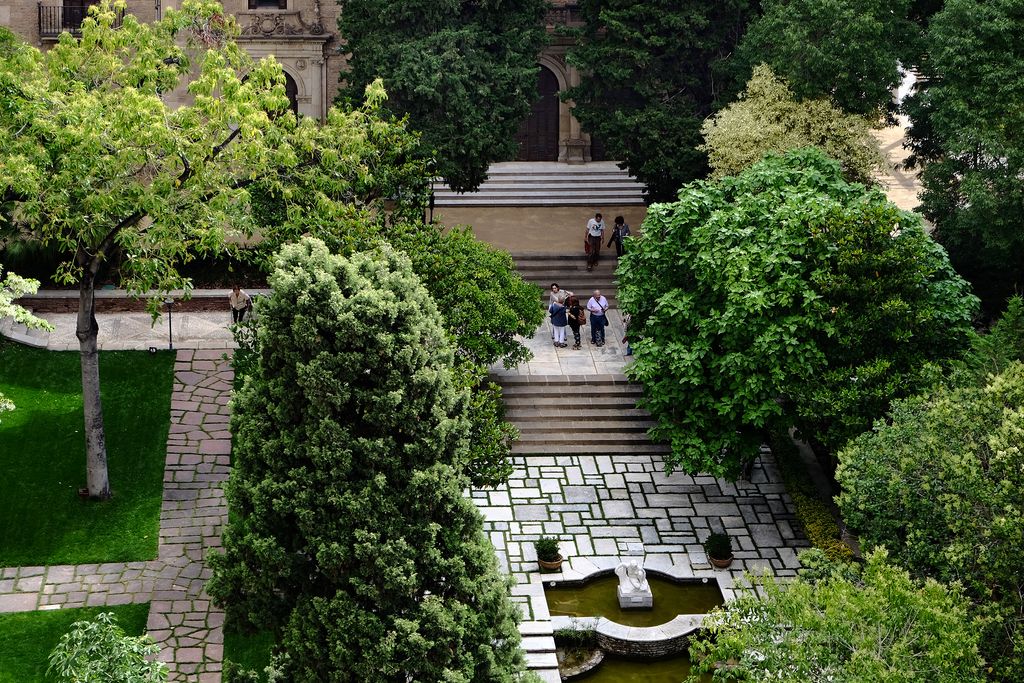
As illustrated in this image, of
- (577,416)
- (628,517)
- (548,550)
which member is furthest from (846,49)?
(548,550)

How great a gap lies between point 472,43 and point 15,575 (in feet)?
60.9

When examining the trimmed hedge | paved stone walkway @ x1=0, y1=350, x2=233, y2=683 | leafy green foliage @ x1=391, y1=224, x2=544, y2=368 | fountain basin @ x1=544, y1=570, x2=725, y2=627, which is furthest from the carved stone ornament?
fountain basin @ x1=544, y1=570, x2=725, y2=627

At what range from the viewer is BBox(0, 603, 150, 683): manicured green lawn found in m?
25.4

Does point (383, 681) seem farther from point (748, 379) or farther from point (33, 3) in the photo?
point (33, 3)

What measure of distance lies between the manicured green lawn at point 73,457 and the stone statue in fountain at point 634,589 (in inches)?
360

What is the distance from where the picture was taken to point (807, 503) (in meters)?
31.5

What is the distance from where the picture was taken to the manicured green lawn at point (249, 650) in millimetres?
26109

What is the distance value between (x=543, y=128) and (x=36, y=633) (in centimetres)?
2618

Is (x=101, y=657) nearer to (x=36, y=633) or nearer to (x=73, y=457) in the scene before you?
(x=36, y=633)

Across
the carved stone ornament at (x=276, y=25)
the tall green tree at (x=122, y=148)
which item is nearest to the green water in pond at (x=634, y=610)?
the tall green tree at (x=122, y=148)

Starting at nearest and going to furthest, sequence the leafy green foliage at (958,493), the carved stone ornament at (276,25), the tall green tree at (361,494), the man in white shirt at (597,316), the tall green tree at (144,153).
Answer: the tall green tree at (361,494), the leafy green foliage at (958,493), the tall green tree at (144,153), the man in white shirt at (597,316), the carved stone ornament at (276,25)

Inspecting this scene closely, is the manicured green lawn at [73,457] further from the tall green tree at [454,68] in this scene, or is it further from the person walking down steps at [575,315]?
the person walking down steps at [575,315]

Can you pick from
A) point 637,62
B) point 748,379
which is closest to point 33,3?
point 637,62

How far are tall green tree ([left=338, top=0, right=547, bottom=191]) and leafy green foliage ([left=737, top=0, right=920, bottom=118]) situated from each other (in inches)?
275
